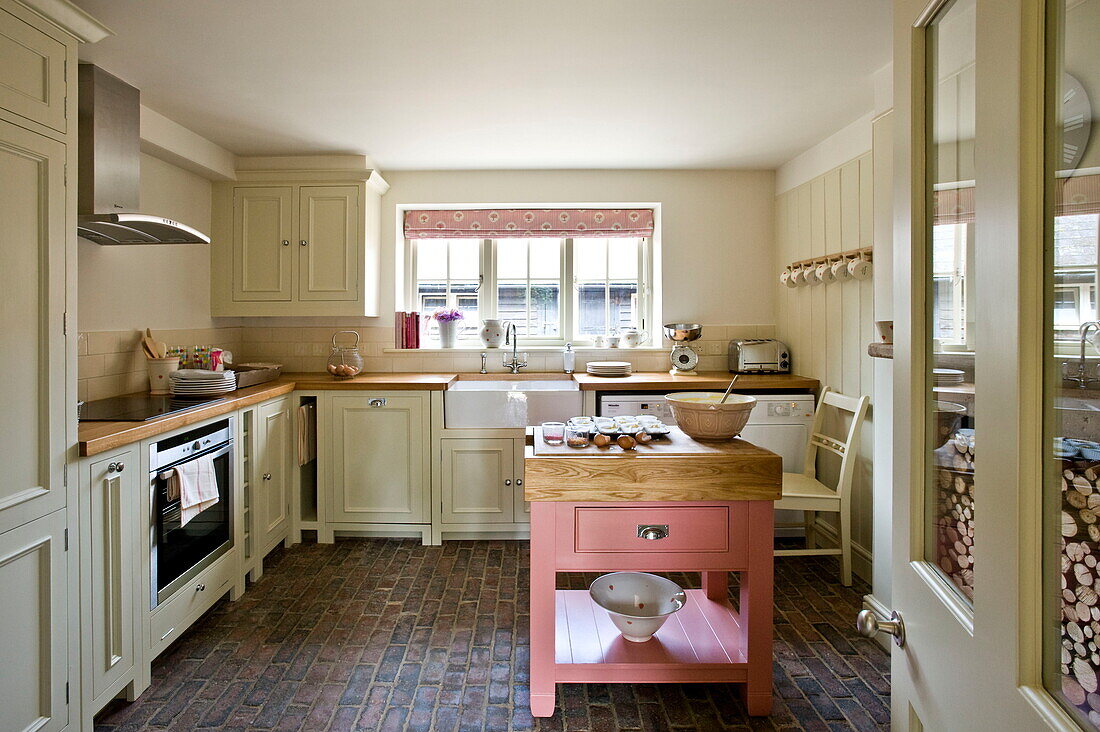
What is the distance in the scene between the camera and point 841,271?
3.31 m

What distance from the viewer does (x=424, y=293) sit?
15.3 ft

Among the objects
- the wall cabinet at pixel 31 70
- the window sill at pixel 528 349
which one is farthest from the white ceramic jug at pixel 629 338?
the wall cabinet at pixel 31 70

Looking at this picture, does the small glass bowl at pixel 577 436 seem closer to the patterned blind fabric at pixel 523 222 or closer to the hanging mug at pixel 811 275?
the hanging mug at pixel 811 275

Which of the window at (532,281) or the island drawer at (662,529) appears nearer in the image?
the island drawer at (662,529)

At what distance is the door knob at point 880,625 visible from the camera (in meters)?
0.83

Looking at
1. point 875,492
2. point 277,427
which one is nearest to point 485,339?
point 277,427

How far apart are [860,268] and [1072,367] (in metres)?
2.95

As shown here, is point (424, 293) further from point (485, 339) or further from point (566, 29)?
point (566, 29)

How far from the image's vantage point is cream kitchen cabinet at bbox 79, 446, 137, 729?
190cm

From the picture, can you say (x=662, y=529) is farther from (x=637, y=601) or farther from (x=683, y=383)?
(x=683, y=383)

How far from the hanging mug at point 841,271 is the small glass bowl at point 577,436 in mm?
2004

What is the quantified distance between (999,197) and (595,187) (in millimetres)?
4003

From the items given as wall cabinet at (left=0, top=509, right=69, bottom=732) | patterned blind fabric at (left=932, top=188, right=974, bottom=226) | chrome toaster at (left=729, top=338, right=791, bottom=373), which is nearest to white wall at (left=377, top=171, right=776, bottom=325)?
chrome toaster at (left=729, top=338, right=791, bottom=373)

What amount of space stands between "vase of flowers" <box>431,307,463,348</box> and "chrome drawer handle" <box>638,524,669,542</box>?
109 inches
